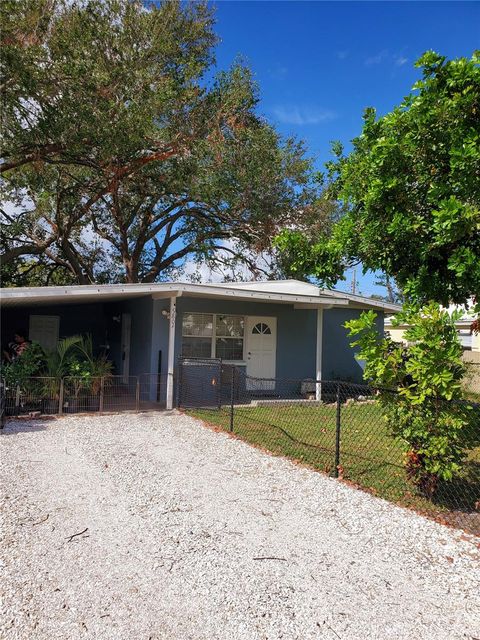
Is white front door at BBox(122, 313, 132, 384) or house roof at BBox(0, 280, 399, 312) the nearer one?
house roof at BBox(0, 280, 399, 312)

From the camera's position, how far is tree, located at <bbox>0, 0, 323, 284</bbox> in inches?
449

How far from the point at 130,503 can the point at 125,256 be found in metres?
16.0

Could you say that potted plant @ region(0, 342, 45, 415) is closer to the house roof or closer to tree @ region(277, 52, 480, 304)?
the house roof

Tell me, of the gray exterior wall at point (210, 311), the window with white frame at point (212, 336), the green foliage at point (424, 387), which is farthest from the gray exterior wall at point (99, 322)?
the green foliage at point (424, 387)

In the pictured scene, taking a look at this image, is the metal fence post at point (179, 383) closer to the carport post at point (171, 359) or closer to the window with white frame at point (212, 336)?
the carport post at point (171, 359)

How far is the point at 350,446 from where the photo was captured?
6996 mm

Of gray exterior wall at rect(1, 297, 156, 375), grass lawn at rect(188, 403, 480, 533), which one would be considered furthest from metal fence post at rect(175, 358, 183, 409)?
gray exterior wall at rect(1, 297, 156, 375)

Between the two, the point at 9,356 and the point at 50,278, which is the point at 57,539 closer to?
the point at 9,356

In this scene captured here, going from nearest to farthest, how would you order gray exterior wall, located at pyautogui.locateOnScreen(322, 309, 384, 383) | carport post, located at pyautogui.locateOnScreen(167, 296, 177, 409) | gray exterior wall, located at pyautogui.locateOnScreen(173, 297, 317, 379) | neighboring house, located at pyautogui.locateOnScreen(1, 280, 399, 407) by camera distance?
carport post, located at pyautogui.locateOnScreen(167, 296, 177, 409), neighboring house, located at pyautogui.locateOnScreen(1, 280, 399, 407), gray exterior wall, located at pyautogui.locateOnScreen(173, 297, 317, 379), gray exterior wall, located at pyautogui.locateOnScreen(322, 309, 384, 383)

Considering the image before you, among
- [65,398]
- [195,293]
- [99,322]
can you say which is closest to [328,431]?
[195,293]

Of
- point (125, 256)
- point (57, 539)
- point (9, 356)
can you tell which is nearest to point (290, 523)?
point (57, 539)

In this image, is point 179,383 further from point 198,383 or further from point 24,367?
point 24,367

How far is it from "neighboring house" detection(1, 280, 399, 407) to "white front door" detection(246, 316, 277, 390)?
3 cm

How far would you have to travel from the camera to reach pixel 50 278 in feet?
69.3
